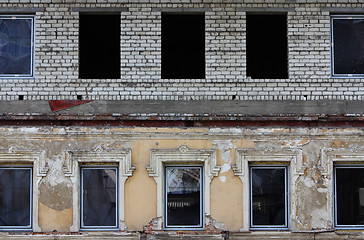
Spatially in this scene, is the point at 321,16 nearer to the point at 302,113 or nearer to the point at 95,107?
the point at 302,113

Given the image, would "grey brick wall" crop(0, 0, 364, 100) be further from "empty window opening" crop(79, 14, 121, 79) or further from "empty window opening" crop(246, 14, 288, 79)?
"empty window opening" crop(79, 14, 121, 79)

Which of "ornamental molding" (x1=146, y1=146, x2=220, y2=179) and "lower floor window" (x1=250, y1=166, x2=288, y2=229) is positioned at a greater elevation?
"ornamental molding" (x1=146, y1=146, x2=220, y2=179)

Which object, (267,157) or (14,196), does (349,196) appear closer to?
(267,157)

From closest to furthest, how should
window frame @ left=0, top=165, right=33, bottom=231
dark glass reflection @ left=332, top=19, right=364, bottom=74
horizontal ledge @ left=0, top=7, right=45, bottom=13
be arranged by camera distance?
window frame @ left=0, top=165, right=33, bottom=231
horizontal ledge @ left=0, top=7, right=45, bottom=13
dark glass reflection @ left=332, top=19, right=364, bottom=74

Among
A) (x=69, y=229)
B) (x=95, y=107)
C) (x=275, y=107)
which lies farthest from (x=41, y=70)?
(x=275, y=107)

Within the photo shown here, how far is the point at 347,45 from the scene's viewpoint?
10078mm

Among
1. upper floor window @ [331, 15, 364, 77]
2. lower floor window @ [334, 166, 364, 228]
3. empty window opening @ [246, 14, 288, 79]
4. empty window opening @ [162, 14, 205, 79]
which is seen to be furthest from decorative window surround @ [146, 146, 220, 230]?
empty window opening @ [246, 14, 288, 79]

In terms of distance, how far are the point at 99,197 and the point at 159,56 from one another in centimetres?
273

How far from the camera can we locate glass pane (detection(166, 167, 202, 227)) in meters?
9.87

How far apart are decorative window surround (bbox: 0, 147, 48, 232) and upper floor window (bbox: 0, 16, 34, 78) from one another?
4.74ft

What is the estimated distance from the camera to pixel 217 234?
956cm

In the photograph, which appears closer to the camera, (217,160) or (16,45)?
(217,160)

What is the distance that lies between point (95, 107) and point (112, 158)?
95 centimetres

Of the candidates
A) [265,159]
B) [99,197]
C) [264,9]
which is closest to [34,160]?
[99,197]
